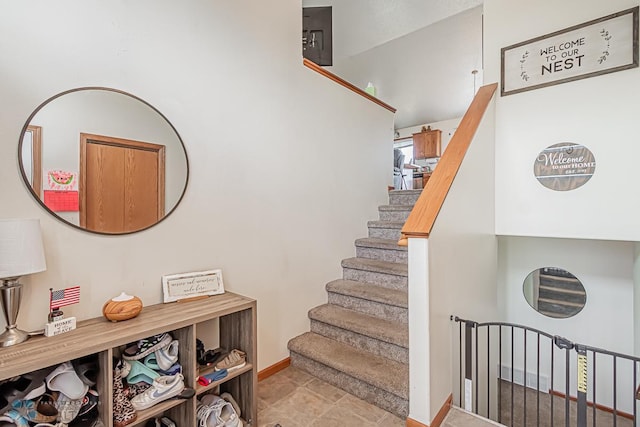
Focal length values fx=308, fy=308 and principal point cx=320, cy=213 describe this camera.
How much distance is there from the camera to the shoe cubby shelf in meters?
1.10

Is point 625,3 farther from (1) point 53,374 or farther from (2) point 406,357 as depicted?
(1) point 53,374

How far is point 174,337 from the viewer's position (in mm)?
1564

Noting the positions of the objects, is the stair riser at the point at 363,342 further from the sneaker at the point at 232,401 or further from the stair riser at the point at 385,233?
the stair riser at the point at 385,233

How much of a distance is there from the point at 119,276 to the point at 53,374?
0.49 meters

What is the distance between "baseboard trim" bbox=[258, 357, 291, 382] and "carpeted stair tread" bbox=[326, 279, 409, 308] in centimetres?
70

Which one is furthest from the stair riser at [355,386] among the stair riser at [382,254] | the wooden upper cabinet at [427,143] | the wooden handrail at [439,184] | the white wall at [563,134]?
the wooden upper cabinet at [427,143]

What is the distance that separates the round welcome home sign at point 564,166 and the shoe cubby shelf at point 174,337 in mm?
2471

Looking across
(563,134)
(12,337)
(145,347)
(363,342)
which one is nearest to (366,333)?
(363,342)

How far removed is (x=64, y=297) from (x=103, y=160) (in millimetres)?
650

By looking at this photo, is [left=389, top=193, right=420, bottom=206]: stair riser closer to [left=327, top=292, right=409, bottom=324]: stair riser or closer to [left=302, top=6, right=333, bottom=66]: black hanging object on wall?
[left=327, top=292, right=409, bottom=324]: stair riser

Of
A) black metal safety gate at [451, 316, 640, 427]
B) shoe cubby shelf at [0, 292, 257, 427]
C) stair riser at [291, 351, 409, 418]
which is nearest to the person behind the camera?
shoe cubby shelf at [0, 292, 257, 427]

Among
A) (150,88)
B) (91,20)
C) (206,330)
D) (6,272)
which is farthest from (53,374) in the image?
(91,20)

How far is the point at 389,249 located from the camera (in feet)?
9.67

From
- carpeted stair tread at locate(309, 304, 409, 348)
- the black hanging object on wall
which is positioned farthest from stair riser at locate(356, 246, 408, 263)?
the black hanging object on wall
